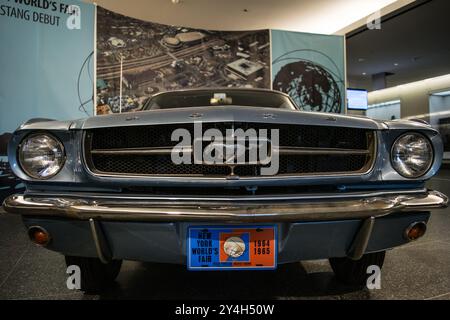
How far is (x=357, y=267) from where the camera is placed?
168 centimetres

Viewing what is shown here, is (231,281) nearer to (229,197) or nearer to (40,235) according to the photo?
(229,197)

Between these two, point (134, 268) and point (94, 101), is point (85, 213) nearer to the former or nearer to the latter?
point (134, 268)

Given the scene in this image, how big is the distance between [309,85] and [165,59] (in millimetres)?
2690

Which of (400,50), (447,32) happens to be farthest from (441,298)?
(400,50)

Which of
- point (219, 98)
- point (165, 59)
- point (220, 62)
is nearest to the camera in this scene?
point (219, 98)

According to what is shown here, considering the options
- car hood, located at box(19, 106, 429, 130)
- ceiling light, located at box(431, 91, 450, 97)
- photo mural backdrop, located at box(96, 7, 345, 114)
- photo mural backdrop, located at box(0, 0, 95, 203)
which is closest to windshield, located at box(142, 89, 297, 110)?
car hood, located at box(19, 106, 429, 130)

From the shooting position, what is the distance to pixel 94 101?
4.60m

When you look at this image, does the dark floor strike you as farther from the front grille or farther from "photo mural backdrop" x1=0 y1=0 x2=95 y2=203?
"photo mural backdrop" x1=0 y1=0 x2=95 y2=203

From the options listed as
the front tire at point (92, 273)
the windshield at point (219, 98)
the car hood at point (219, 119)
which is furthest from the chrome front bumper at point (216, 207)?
the windshield at point (219, 98)

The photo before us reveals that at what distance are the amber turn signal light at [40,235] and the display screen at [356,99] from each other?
22.4ft

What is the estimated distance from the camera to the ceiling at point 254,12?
6938 mm

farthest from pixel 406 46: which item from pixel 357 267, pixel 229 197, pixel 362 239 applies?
pixel 229 197

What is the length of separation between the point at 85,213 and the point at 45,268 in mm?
1206

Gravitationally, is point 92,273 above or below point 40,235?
below
